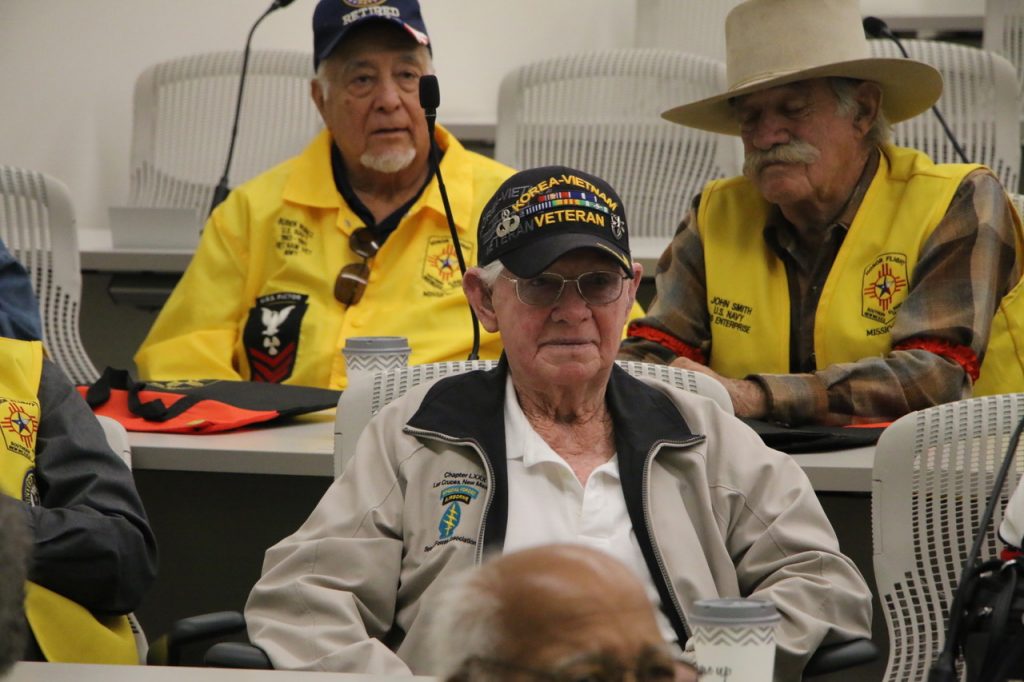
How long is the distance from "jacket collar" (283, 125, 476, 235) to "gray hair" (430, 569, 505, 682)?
255cm

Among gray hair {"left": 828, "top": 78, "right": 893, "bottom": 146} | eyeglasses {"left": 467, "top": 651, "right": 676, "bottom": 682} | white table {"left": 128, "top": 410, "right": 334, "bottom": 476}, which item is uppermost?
gray hair {"left": 828, "top": 78, "right": 893, "bottom": 146}

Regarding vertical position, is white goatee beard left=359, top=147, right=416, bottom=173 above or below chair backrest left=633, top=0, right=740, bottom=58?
below

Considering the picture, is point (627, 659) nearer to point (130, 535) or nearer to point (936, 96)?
point (130, 535)

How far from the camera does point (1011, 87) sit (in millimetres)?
4000

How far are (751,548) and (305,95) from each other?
10.3 ft

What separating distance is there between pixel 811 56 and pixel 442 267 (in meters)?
0.90

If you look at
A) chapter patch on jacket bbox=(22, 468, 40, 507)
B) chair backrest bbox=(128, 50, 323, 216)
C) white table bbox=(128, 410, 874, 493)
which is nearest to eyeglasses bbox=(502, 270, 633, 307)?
white table bbox=(128, 410, 874, 493)

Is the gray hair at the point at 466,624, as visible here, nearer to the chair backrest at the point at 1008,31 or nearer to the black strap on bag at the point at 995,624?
the black strap on bag at the point at 995,624

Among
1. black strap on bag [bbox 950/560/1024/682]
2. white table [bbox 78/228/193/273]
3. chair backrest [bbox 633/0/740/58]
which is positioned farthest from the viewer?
chair backrest [bbox 633/0/740/58]

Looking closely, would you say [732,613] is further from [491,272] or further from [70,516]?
[70,516]

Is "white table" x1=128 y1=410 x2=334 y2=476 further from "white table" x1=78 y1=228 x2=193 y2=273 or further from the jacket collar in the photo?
"white table" x1=78 y1=228 x2=193 y2=273

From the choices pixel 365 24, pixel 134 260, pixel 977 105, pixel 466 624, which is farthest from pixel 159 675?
pixel 977 105

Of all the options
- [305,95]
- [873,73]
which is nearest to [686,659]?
[873,73]

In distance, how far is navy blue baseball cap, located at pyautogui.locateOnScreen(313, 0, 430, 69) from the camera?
3.52 meters
